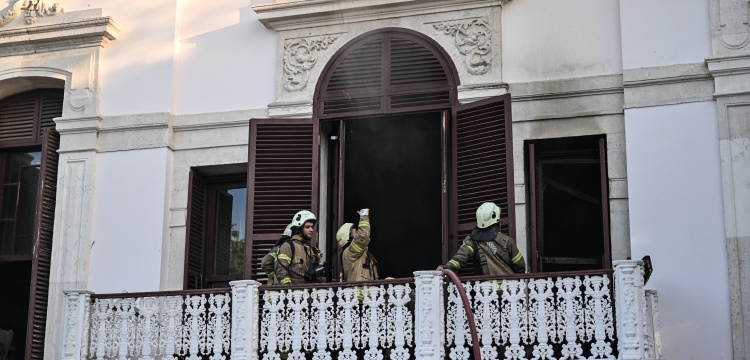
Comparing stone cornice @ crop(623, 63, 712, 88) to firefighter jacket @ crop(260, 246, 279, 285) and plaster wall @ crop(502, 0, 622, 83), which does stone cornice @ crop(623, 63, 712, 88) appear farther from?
firefighter jacket @ crop(260, 246, 279, 285)

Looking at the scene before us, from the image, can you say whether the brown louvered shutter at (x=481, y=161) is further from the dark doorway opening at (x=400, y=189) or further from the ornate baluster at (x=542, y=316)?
the dark doorway opening at (x=400, y=189)

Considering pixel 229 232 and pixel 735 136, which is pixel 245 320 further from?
pixel 735 136

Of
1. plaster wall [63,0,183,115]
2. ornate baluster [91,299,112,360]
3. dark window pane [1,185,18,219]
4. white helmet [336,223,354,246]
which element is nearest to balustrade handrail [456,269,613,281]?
white helmet [336,223,354,246]

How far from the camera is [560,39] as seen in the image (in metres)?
14.0

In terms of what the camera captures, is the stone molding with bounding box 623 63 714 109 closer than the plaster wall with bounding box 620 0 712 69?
Yes

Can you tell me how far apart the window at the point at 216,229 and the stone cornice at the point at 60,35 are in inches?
83.4

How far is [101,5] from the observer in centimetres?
1590

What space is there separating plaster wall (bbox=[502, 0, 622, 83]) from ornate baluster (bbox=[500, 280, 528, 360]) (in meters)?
2.98

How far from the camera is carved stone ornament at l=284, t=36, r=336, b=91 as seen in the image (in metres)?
14.9

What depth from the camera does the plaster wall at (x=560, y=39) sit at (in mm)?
13844

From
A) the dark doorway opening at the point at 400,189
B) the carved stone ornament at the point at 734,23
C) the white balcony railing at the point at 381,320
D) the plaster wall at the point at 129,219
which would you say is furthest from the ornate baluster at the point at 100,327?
the carved stone ornament at the point at 734,23

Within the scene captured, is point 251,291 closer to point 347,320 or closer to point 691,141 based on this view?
point 347,320

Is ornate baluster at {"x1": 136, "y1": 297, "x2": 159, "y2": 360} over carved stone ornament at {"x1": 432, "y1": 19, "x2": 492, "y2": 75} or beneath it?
beneath

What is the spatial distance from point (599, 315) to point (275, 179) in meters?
4.39
